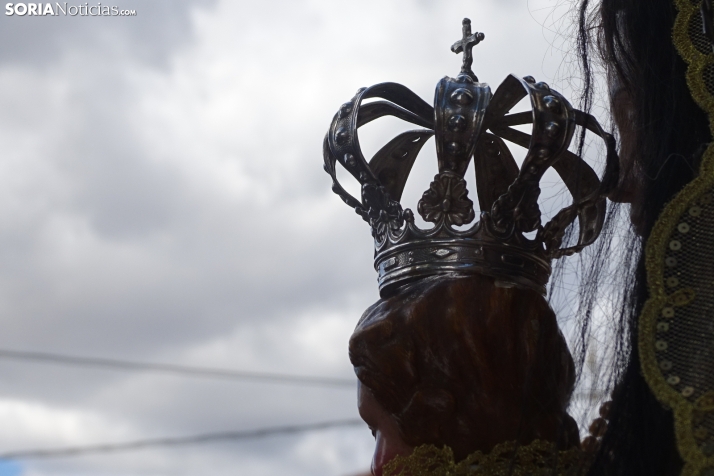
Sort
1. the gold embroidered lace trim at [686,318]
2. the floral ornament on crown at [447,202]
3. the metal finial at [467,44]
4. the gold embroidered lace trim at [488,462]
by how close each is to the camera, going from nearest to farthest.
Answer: the gold embroidered lace trim at [686,318], the gold embroidered lace trim at [488,462], the floral ornament on crown at [447,202], the metal finial at [467,44]

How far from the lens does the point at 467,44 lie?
4.16 feet

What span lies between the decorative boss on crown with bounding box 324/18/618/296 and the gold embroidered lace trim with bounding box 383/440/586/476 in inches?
7.1

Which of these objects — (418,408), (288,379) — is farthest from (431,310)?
(288,379)

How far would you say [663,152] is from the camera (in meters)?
0.86

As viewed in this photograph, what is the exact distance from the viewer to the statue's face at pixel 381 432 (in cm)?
108

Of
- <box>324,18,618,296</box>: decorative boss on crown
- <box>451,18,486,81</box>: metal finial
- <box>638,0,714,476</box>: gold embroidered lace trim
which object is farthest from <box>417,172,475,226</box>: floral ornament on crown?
<box>638,0,714,476</box>: gold embroidered lace trim

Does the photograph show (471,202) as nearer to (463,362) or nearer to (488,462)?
(463,362)

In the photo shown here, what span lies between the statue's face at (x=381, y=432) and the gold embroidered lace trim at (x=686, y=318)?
1.29ft

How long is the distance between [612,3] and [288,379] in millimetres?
2191

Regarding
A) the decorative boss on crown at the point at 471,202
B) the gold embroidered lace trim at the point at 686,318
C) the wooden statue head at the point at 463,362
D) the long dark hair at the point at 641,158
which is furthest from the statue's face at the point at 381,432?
the gold embroidered lace trim at the point at 686,318

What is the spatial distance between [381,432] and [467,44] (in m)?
0.52

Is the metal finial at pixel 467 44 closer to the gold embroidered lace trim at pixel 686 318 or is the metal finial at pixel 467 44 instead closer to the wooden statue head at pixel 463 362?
the wooden statue head at pixel 463 362

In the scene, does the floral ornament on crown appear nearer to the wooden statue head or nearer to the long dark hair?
the wooden statue head

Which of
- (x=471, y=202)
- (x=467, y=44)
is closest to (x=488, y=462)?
(x=471, y=202)
